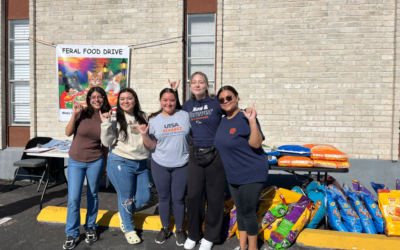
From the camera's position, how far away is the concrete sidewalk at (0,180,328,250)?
328cm

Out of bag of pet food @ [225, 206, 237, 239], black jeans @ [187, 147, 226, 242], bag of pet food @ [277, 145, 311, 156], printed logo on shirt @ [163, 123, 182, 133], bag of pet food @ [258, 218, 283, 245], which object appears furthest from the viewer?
bag of pet food @ [277, 145, 311, 156]

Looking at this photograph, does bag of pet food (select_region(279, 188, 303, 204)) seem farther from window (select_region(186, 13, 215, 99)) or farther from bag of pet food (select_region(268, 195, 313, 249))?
window (select_region(186, 13, 215, 99))

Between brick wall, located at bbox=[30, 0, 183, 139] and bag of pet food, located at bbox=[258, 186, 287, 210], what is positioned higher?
brick wall, located at bbox=[30, 0, 183, 139]

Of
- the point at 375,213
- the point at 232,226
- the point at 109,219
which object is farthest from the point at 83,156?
the point at 375,213

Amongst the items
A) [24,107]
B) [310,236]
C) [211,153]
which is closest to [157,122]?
[211,153]

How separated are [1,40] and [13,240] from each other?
5964 mm

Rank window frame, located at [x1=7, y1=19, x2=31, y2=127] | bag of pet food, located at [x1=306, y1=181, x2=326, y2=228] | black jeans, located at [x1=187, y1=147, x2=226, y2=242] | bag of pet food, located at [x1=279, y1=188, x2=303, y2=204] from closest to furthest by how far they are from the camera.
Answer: black jeans, located at [x1=187, y1=147, x2=226, y2=242]
bag of pet food, located at [x1=306, y1=181, x2=326, y2=228]
bag of pet food, located at [x1=279, y1=188, x2=303, y2=204]
window frame, located at [x1=7, y1=19, x2=31, y2=127]

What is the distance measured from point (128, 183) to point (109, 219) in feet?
3.71

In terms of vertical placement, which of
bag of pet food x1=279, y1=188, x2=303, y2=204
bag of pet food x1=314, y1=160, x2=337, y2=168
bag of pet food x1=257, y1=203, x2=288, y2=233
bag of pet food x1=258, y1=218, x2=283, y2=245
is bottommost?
bag of pet food x1=258, y1=218, x2=283, y2=245

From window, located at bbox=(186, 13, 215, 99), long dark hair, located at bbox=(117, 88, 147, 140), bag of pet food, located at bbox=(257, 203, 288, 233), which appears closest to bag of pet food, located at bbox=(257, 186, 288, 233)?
bag of pet food, located at bbox=(257, 203, 288, 233)

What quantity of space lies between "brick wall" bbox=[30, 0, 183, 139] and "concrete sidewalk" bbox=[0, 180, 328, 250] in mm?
2125

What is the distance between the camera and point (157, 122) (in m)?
3.17

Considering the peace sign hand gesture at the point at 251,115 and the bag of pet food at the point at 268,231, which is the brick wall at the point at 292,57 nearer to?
the bag of pet food at the point at 268,231

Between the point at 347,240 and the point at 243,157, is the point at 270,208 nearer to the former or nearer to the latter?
the point at 347,240
